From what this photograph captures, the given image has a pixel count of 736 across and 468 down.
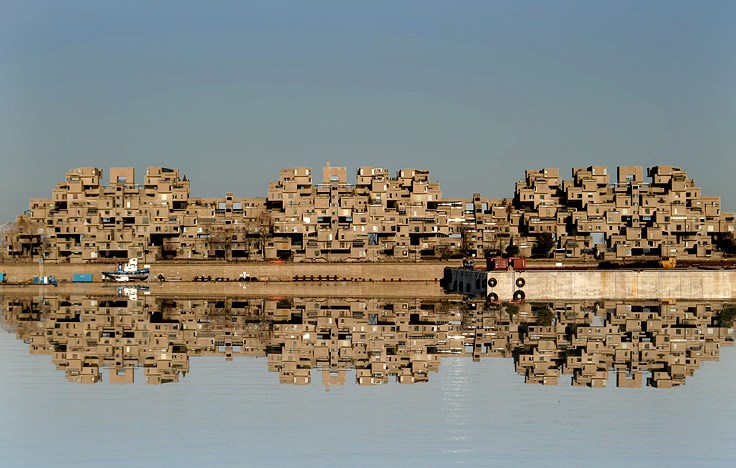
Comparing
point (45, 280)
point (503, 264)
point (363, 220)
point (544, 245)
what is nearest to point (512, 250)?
point (544, 245)

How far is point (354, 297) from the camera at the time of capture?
95688 mm

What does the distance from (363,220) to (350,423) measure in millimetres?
108946

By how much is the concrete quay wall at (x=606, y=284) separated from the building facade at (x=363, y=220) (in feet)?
151

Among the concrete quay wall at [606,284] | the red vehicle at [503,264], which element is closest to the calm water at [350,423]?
the concrete quay wall at [606,284]

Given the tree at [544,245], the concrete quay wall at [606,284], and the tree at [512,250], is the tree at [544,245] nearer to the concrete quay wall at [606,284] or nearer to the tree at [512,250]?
the tree at [512,250]

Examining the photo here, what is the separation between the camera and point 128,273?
12106 centimetres

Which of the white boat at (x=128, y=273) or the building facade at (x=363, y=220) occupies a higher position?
the building facade at (x=363, y=220)

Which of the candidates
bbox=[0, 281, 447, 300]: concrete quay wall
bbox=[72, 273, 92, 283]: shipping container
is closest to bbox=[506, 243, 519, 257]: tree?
bbox=[0, 281, 447, 300]: concrete quay wall

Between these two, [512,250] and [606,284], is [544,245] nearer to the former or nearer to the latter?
[512,250]

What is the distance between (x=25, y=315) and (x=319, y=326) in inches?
803

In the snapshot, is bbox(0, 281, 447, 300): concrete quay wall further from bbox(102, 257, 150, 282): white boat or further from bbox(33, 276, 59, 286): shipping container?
bbox(102, 257, 150, 282): white boat

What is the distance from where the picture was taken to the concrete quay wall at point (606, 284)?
87.2 m

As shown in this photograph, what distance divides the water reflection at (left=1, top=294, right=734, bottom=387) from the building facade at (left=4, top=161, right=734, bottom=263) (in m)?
56.6

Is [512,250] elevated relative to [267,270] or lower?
elevated
